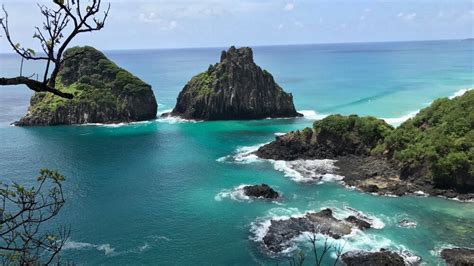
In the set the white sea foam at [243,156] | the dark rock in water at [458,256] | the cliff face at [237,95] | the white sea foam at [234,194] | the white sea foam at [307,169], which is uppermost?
the cliff face at [237,95]

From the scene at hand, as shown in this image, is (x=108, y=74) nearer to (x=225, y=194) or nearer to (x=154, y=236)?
(x=225, y=194)

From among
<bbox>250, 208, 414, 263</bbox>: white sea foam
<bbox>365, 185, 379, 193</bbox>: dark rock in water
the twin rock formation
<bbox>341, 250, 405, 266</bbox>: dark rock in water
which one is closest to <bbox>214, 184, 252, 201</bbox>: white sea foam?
<bbox>250, 208, 414, 263</bbox>: white sea foam

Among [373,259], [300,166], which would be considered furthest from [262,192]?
[373,259]

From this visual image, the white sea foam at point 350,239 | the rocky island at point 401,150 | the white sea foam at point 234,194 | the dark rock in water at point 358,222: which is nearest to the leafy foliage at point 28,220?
the white sea foam at point 350,239

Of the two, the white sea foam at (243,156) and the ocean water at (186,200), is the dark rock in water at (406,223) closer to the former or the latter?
the ocean water at (186,200)

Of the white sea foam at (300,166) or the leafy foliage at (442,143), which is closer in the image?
the leafy foliage at (442,143)

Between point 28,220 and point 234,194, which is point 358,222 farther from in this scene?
point 28,220
